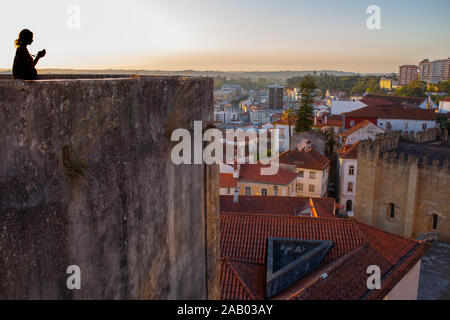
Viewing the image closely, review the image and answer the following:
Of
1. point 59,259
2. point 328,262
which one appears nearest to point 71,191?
point 59,259

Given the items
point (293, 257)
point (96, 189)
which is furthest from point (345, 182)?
point (96, 189)

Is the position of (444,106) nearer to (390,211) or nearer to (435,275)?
(390,211)

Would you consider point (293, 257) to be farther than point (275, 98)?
No

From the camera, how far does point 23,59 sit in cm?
262

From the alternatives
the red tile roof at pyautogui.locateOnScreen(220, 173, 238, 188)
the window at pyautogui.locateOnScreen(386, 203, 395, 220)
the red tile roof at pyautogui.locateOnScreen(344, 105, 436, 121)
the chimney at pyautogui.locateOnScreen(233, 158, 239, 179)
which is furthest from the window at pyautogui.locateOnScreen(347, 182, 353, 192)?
the red tile roof at pyautogui.locateOnScreen(344, 105, 436, 121)

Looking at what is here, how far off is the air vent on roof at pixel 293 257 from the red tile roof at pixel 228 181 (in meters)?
17.3

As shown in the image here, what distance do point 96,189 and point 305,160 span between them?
3254 centimetres

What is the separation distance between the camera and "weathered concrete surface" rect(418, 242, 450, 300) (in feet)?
43.5

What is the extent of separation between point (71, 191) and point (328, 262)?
9.90 metres

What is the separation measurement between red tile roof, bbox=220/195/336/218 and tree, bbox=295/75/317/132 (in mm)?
29066

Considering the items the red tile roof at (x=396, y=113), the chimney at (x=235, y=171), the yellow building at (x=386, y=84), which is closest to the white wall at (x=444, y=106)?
the red tile roof at (x=396, y=113)

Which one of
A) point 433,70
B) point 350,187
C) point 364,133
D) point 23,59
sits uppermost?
point 433,70

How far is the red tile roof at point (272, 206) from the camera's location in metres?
20.0

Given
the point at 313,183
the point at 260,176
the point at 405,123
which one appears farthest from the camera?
the point at 405,123
